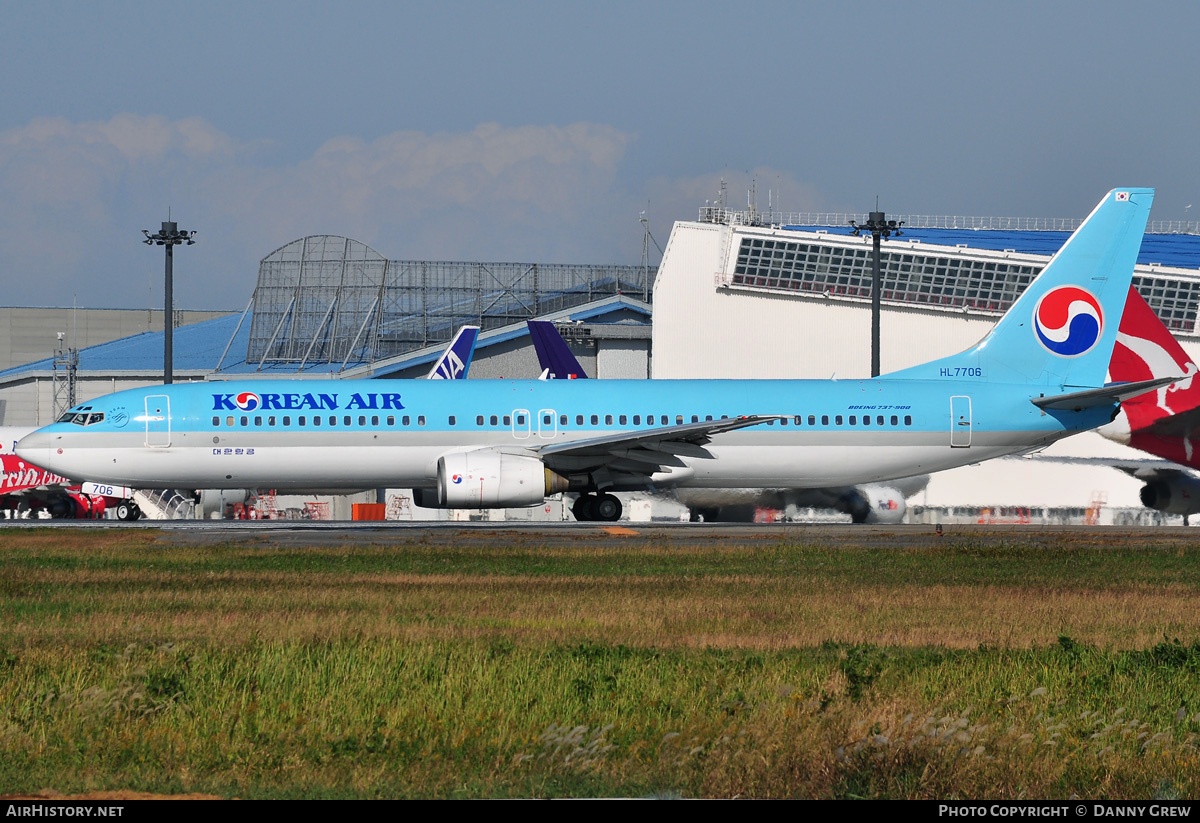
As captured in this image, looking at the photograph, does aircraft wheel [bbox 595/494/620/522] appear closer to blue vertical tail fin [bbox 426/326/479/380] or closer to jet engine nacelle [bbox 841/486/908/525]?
jet engine nacelle [bbox 841/486/908/525]

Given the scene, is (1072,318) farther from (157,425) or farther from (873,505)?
(157,425)

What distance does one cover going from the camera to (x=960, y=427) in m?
37.2

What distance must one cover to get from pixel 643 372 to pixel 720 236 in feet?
31.0

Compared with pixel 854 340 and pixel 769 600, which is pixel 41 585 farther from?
pixel 854 340

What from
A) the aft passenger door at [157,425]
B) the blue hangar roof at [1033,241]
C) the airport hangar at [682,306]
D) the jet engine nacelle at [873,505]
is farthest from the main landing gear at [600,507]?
the blue hangar roof at [1033,241]

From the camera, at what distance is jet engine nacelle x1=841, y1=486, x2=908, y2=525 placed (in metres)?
38.9

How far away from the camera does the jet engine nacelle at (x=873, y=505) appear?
128 feet

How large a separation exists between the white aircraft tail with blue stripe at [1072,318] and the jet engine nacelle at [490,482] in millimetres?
12619

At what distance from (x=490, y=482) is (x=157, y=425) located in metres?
8.80

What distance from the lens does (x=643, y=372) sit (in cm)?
7862

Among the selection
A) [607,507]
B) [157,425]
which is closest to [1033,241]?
[607,507]

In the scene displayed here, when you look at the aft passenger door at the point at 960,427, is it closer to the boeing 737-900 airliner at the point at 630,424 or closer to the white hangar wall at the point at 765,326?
the boeing 737-900 airliner at the point at 630,424

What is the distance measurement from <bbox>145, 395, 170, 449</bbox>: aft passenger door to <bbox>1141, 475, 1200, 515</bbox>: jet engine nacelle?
87.1ft

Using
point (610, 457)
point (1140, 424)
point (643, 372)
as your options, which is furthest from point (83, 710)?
point (643, 372)
